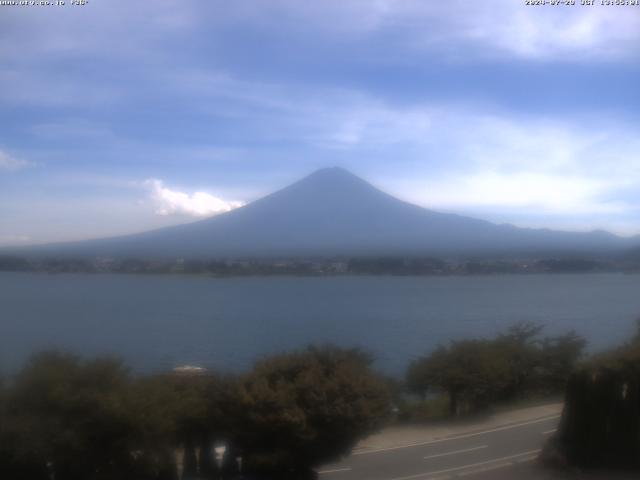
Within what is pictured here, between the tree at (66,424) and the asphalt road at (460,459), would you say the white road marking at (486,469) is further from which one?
the tree at (66,424)

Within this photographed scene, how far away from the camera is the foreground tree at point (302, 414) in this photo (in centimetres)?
836

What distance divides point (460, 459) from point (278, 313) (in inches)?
516

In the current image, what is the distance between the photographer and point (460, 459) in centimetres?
1040

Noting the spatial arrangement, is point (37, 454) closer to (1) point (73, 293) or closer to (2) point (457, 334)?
(1) point (73, 293)

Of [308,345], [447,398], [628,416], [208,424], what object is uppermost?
[308,345]

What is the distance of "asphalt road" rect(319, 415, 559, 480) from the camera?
945cm

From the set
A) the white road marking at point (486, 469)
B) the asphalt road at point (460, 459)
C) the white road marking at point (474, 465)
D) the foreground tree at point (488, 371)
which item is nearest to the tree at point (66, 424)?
the asphalt road at point (460, 459)

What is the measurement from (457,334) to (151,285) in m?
10.1

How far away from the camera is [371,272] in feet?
90.9

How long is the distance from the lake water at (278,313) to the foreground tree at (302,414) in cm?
196

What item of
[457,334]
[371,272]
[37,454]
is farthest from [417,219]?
[37,454]

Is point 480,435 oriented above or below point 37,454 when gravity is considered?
below

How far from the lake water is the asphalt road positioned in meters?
2.15

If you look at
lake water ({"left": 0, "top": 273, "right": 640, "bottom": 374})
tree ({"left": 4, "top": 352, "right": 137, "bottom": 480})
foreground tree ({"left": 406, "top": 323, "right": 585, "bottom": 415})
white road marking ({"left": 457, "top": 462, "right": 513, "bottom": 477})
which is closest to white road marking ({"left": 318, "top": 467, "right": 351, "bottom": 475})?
white road marking ({"left": 457, "top": 462, "right": 513, "bottom": 477})
